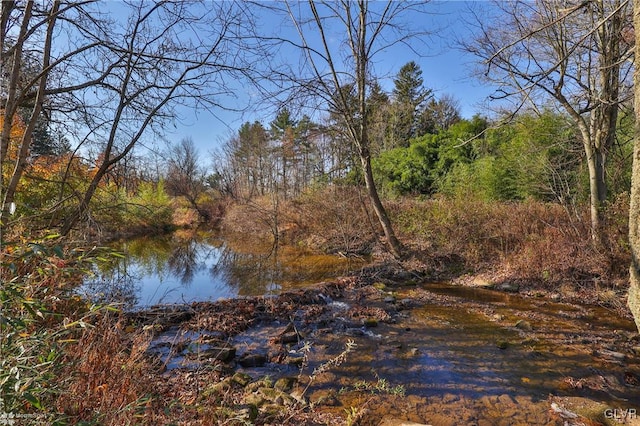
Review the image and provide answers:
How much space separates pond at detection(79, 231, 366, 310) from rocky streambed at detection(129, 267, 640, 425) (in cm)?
133

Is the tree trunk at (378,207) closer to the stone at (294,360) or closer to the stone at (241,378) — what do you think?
the stone at (294,360)

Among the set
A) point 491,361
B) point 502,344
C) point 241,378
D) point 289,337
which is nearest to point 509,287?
point 502,344

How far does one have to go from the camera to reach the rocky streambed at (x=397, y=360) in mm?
3420

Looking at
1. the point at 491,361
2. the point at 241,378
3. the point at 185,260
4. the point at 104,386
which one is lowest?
the point at 491,361

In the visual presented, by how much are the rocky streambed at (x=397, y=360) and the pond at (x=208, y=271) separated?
4.36ft

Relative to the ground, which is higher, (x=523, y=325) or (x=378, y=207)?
(x=378, y=207)

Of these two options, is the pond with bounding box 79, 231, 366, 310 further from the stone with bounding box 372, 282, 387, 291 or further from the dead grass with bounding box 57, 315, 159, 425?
the dead grass with bounding box 57, 315, 159, 425

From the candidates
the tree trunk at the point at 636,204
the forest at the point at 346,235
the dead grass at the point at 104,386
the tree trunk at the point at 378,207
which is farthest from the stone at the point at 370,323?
the tree trunk at the point at 378,207

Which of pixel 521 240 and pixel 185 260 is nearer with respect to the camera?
pixel 521 240

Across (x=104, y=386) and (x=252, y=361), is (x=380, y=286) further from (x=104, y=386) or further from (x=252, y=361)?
(x=104, y=386)

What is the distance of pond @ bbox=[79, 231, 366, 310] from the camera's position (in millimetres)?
8086

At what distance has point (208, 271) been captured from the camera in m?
11.5

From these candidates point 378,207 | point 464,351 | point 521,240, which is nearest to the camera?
point 464,351

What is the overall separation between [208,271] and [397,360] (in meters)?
8.59
